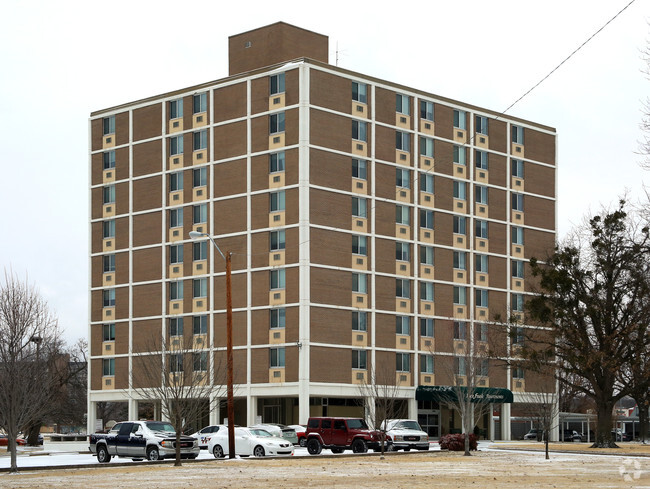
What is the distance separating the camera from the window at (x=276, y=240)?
79125mm

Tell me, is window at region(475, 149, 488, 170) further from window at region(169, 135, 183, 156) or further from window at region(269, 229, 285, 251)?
window at region(169, 135, 183, 156)

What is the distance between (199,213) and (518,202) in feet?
92.0

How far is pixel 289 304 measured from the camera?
77.9 meters

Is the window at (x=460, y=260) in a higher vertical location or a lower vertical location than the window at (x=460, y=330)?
higher

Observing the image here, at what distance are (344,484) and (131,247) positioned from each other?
6440cm

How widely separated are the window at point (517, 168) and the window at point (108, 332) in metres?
35.8

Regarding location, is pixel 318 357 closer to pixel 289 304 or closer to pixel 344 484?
pixel 289 304

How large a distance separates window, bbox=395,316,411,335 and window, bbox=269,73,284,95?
19.1 meters

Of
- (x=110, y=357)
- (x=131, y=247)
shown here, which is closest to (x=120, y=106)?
(x=131, y=247)

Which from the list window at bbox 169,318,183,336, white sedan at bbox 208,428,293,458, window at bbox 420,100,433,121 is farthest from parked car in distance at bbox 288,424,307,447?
window at bbox 420,100,433,121

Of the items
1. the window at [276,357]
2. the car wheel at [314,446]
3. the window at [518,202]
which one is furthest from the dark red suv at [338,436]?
the window at [518,202]

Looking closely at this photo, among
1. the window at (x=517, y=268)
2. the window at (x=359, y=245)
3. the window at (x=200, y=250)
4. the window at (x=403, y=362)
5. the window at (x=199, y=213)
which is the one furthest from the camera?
the window at (x=517, y=268)

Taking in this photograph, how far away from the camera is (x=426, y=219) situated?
3408 inches

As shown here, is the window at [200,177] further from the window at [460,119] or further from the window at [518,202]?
the window at [518,202]
